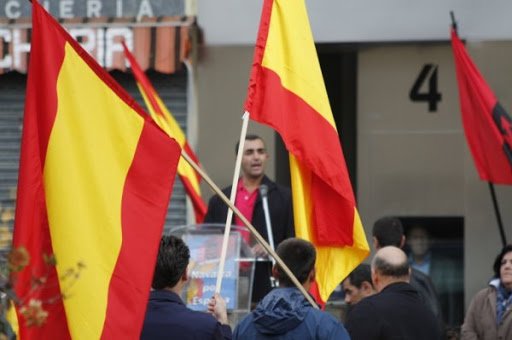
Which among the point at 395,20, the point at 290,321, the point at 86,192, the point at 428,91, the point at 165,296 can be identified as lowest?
the point at 290,321

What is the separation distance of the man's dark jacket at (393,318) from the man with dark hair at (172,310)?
1213 millimetres

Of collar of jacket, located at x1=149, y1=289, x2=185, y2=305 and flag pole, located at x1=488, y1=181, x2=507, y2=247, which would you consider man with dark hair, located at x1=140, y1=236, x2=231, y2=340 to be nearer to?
collar of jacket, located at x1=149, y1=289, x2=185, y2=305

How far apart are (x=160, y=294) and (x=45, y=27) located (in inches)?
58.7

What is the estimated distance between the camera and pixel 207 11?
1423cm

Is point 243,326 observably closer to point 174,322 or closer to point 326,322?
point 326,322

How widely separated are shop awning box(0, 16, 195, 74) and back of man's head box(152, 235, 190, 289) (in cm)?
741

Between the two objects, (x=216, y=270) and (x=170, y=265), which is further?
(x=216, y=270)

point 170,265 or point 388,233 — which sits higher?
point 170,265

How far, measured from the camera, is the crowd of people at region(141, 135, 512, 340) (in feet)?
21.7

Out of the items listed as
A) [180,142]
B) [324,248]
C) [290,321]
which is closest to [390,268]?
[324,248]

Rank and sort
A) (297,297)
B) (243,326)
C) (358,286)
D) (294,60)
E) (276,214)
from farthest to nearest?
(276,214) < (358,286) < (294,60) < (243,326) < (297,297)

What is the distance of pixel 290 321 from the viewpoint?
6754 mm

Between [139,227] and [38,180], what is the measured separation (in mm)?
543

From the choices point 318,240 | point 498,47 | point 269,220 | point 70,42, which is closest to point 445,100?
point 498,47
